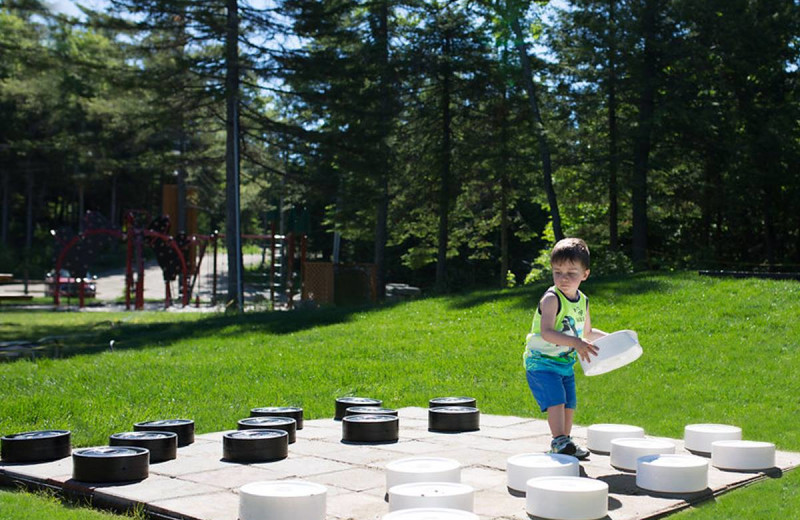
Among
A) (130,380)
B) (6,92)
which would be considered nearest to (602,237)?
(130,380)

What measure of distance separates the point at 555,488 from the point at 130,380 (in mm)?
7370

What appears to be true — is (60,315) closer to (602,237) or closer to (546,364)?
(602,237)

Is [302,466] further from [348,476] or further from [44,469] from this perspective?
[44,469]

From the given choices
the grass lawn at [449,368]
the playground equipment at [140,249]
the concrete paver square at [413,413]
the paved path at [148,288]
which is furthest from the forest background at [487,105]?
the concrete paver square at [413,413]

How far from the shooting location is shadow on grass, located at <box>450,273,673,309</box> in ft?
53.3

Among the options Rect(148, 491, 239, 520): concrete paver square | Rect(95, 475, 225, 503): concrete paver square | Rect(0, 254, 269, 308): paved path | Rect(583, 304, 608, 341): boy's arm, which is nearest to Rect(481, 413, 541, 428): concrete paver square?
Rect(583, 304, 608, 341): boy's arm

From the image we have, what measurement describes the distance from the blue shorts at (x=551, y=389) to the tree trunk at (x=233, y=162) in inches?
734

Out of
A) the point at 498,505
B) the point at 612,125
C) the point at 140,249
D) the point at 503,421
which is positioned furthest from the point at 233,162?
the point at 498,505

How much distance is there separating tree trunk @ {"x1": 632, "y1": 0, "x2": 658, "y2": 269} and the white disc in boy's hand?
1909 cm

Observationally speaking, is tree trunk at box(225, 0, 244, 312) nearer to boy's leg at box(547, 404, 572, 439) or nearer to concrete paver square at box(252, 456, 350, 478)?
concrete paver square at box(252, 456, 350, 478)

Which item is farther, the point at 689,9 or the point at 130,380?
the point at 689,9

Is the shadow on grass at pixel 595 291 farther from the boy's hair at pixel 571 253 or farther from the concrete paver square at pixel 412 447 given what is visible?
the boy's hair at pixel 571 253

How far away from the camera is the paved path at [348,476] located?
4746 millimetres

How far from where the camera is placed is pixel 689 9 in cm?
2448
